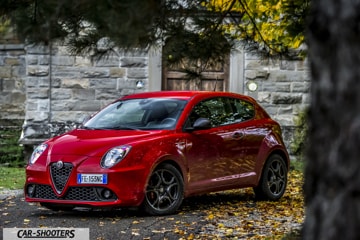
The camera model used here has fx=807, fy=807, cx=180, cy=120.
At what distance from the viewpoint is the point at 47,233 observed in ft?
25.8

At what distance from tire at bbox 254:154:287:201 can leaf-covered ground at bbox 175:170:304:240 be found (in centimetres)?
13

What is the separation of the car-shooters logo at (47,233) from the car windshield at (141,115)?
2.14 metres

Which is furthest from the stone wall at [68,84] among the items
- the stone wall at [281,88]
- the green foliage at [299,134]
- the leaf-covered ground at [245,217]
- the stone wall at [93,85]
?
the leaf-covered ground at [245,217]

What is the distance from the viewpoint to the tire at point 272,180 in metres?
11.3

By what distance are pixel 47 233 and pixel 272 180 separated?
14.5 feet

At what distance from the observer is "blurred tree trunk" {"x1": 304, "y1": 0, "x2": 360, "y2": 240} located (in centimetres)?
267

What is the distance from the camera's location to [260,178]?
1126cm

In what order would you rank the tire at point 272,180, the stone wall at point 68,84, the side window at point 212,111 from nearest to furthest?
the side window at point 212,111 < the tire at point 272,180 < the stone wall at point 68,84

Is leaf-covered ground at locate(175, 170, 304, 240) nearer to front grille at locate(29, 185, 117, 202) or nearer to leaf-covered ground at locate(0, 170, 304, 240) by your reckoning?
leaf-covered ground at locate(0, 170, 304, 240)

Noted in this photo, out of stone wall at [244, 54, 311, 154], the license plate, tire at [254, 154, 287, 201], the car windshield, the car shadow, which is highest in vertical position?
stone wall at [244, 54, 311, 154]

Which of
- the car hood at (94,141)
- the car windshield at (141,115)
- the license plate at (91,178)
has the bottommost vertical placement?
the license plate at (91,178)

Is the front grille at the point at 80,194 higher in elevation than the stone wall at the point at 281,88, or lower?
lower

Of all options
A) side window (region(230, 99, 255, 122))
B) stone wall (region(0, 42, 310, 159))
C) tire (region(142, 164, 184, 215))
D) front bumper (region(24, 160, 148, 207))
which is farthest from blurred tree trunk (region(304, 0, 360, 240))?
stone wall (region(0, 42, 310, 159))

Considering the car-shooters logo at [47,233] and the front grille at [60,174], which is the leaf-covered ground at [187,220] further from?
the front grille at [60,174]
